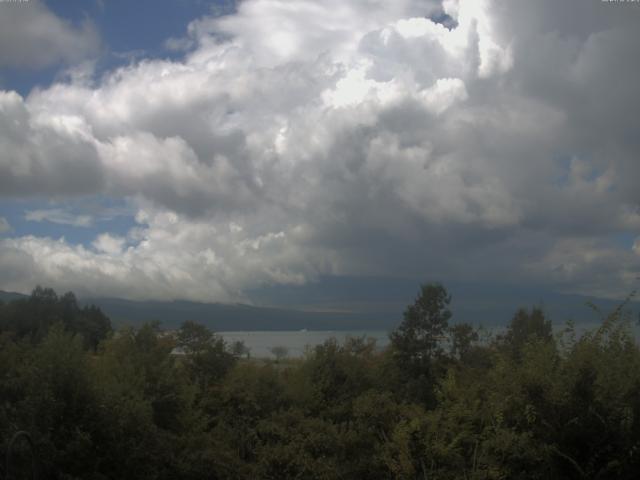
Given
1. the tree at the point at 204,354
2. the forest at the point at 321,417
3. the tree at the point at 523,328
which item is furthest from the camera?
the tree at the point at 204,354

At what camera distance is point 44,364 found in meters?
12.5

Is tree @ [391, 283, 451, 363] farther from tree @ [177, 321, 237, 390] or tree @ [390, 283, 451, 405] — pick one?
tree @ [177, 321, 237, 390]

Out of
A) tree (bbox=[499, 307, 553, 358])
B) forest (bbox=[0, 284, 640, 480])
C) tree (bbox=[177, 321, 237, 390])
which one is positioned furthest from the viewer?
tree (bbox=[177, 321, 237, 390])

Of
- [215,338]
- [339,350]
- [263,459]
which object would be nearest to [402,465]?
[263,459]

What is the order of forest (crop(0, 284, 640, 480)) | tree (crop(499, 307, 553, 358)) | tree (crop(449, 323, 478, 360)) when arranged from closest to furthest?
forest (crop(0, 284, 640, 480))
tree (crop(499, 307, 553, 358))
tree (crop(449, 323, 478, 360))

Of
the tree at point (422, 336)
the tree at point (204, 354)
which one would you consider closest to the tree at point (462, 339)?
the tree at point (422, 336)

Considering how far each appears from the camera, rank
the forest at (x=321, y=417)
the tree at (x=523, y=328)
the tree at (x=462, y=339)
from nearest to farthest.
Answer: the forest at (x=321, y=417) < the tree at (x=523, y=328) < the tree at (x=462, y=339)

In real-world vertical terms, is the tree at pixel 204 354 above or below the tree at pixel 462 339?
below

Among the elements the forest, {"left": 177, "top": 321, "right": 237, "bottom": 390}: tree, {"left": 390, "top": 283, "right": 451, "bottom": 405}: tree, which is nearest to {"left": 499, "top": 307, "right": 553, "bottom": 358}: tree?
the forest

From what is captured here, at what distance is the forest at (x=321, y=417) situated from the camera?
473 inches

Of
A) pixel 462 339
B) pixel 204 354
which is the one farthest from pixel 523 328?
pixel 204 354

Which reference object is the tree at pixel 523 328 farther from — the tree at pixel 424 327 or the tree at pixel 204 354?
the tree at pixel 204 354

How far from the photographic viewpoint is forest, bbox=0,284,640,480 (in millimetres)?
12016

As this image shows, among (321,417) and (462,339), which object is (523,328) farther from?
(321,417)
